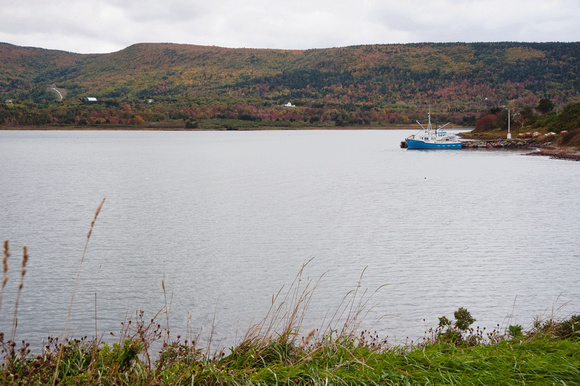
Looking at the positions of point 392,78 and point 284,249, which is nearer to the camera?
point 284,249

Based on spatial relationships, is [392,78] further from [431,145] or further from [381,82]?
[431,145]

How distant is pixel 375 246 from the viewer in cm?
1602

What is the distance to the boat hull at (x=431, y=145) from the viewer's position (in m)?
72.9

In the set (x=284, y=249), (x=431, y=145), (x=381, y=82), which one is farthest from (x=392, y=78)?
(x=284, y=249)

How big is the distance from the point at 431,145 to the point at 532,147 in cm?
1372

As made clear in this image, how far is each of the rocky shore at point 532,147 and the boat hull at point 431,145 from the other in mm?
1404

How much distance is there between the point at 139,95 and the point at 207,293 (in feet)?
554

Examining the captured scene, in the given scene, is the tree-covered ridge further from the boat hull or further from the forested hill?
the boat hull

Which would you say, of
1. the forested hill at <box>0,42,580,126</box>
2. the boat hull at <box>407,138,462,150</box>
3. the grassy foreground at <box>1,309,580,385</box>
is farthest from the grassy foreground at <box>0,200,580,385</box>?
the forested hill at <box>0,42,580,126</box>

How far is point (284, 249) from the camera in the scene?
50.7 feet

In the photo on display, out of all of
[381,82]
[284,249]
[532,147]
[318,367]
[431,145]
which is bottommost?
[284,249]

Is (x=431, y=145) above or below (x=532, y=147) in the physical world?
above

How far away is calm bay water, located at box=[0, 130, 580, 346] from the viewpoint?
402 inches

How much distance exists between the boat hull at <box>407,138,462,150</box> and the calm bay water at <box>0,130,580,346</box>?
127 feet
